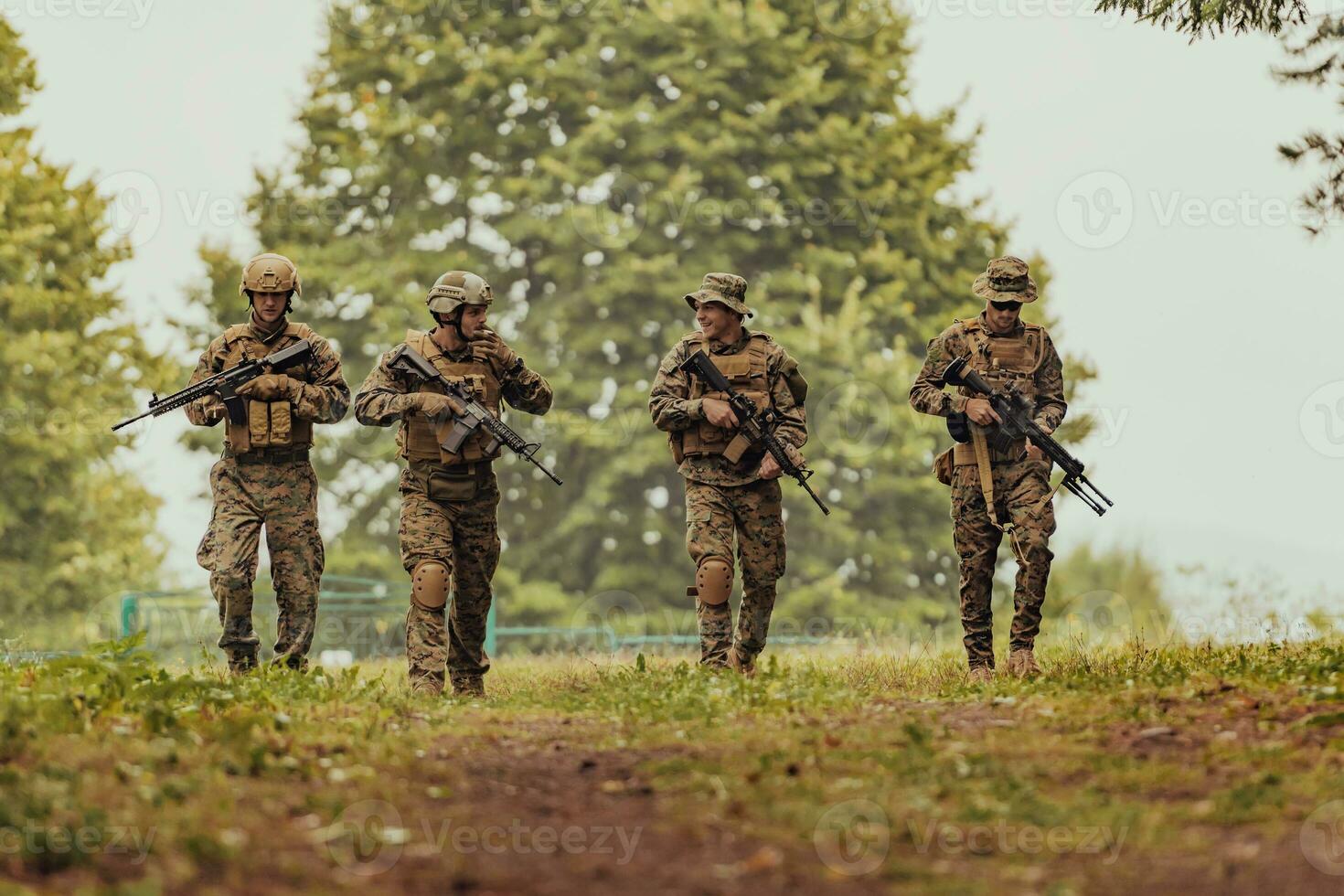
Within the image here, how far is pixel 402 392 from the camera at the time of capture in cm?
1054

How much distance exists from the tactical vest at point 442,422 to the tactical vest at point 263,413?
62cm

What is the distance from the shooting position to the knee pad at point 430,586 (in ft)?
33.4

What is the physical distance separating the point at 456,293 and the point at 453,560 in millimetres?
1705

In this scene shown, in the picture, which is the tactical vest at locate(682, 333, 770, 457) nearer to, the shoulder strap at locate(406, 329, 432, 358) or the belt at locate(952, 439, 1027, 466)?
the belt at locate(952, 439, 1027, 466)

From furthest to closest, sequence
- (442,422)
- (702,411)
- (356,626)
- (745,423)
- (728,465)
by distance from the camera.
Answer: (356,626) < (728,465) < (745,423) < (702,411) < (442,422)

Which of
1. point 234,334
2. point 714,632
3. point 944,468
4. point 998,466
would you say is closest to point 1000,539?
point 998,466

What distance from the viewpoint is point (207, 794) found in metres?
6.02

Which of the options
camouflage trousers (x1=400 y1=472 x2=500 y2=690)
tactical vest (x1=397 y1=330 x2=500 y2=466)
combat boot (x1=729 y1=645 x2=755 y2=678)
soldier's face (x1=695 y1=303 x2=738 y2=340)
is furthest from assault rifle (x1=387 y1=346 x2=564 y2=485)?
combat boot (x1=729 y1=645 x2=755 y2=678)

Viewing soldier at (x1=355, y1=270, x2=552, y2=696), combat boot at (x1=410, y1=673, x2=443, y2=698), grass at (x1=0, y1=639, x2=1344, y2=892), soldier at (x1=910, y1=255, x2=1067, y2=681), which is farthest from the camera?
soldier at (x1=910, y1=255, x2=1067, y2=681)

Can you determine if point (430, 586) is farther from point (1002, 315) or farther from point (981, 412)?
point (1002, 315)

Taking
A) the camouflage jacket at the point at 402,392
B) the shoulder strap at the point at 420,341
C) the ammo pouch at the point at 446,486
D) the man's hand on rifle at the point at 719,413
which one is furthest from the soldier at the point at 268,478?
the man's hand on rifle at the point at 719,413

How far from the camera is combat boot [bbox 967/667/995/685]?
34.0ft

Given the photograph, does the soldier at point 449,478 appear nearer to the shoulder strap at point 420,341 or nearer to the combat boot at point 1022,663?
the shoulder strap at point 420,341

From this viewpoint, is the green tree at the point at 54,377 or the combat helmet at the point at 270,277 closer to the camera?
the combat helmet at the point at 270,277
